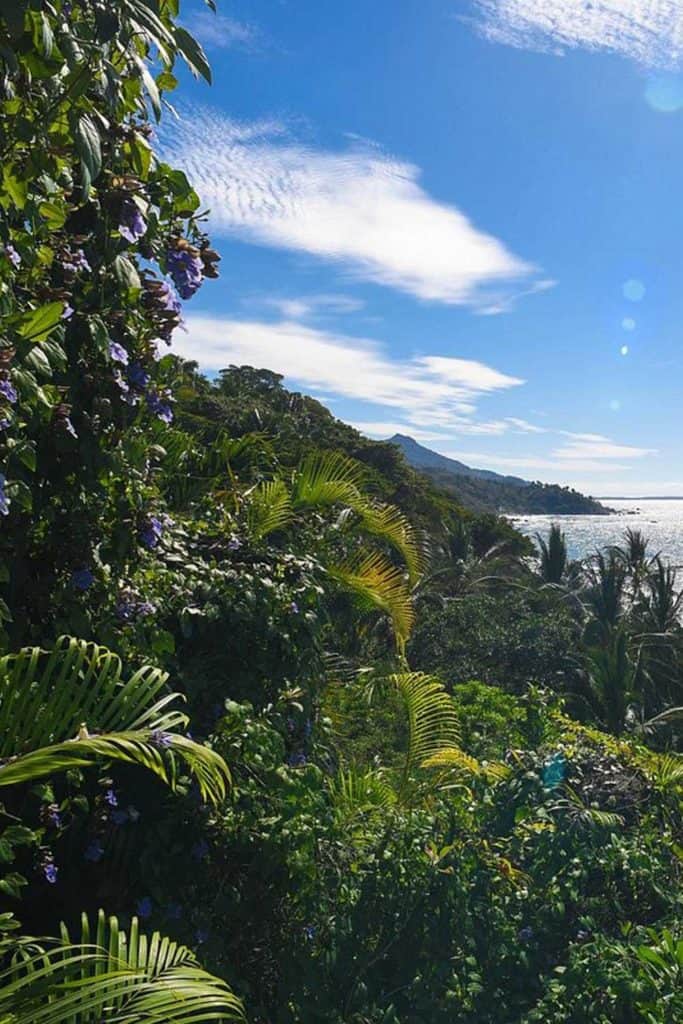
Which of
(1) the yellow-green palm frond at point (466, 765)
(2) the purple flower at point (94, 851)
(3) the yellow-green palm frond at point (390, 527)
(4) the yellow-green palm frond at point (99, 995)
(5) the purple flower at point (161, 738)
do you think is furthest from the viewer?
(3) the yellow-green palm frond at point (390, 527)

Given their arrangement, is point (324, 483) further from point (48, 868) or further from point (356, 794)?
point (48, 868)

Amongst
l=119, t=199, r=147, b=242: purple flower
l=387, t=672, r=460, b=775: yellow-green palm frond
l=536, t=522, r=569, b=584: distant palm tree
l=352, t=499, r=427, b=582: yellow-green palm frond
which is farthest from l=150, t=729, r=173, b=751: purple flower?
l=536, t=522, r=569, b=584: distant palm tree

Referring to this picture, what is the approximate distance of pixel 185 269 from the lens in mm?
2418

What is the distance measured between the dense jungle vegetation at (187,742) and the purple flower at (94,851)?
0.02 metres

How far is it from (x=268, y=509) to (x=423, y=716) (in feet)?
4.12

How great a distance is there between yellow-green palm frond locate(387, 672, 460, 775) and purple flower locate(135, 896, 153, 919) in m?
1.48

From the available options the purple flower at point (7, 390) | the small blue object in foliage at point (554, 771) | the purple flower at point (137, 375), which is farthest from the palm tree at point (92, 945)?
the small blue object in foliage at point (554, 771)

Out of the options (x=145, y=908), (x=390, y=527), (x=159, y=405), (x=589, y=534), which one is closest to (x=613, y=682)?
(x=390, y=527)

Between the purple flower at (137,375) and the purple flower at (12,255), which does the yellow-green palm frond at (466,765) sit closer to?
the purple flower at (137,375)

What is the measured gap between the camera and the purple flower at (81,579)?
7.85 ft

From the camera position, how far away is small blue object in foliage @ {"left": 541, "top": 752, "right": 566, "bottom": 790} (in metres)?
2.91

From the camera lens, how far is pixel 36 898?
8.61 feet

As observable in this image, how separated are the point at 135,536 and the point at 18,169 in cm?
118

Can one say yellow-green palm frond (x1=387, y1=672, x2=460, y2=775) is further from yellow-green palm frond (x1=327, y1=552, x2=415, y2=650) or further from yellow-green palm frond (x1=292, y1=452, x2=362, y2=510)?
yellow-green palm frond (x1=292, y1=452, x2=362, y2=510)
